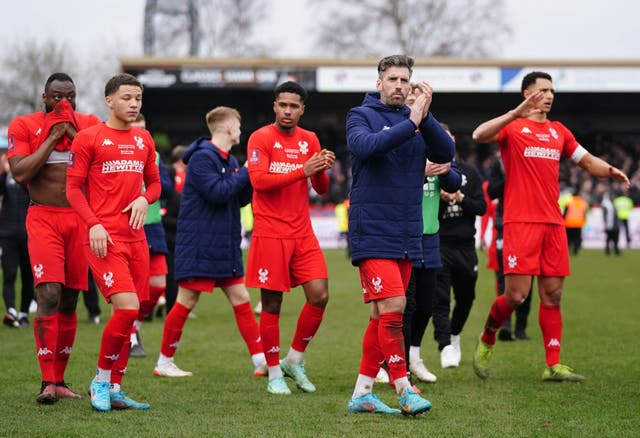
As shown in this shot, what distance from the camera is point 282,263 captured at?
7.92 m

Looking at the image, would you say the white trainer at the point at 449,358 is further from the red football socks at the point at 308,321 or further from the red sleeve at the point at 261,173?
the red sleeve at the point at 261,173

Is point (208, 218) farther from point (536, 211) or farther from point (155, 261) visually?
point (536, 211)

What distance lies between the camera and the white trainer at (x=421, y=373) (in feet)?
27.7

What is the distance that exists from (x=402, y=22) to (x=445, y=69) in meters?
17.7

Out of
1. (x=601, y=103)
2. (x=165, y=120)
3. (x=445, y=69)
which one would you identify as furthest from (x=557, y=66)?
(x=165, y=120)

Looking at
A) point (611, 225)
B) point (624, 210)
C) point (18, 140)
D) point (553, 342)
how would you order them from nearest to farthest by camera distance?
point (18, 140), point (553, 342), point (611, 225), point (624, 210)

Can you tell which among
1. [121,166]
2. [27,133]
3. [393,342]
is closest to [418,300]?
[393,342]

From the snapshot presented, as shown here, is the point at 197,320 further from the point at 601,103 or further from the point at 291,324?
the point at 601,103

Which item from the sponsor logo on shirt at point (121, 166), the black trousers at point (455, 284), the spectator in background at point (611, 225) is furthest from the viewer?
the spectator in background at point (611, 225)

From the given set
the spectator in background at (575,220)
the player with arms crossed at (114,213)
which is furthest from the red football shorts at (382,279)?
the spectator in background at (575,220)

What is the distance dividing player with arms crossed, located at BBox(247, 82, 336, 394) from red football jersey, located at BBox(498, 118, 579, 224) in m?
1.66

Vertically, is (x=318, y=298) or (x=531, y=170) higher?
(x=531, y=170)

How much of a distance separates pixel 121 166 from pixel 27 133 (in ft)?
3.27

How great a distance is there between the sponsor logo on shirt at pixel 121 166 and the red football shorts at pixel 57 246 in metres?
0.56
